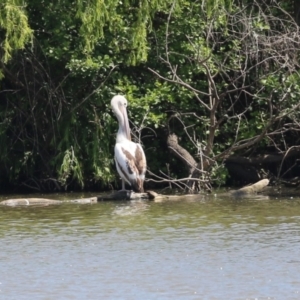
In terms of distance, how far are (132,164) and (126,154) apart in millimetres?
207

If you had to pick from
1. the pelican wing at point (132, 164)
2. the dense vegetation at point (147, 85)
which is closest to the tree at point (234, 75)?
the dense vegetation at point (147, 85)

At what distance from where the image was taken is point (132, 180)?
55.2 ft

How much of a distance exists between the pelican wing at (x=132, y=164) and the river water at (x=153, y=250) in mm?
478

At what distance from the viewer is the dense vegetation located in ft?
56.5

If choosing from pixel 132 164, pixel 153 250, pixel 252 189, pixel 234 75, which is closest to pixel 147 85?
pixel 234 75

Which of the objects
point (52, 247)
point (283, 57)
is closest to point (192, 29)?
point (283, 57)

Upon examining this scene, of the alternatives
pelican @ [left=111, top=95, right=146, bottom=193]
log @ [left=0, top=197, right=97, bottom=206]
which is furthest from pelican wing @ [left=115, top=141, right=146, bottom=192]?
log @ [left=0, top=197, right=97, bottom=206]

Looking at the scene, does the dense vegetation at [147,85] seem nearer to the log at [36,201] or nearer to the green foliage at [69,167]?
the green foliage at [69,167]

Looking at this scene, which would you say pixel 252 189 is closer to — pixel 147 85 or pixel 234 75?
pixel 234 75

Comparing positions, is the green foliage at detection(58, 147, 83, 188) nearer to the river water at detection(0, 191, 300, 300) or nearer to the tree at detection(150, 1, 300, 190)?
the river water at detection(0, 191, 300, 300)

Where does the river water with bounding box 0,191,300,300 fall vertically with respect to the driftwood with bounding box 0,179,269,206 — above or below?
below

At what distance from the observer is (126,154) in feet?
55.4

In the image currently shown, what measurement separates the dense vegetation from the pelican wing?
593mm

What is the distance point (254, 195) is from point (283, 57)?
232 cm
